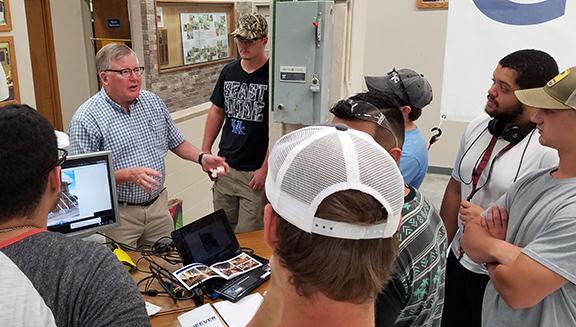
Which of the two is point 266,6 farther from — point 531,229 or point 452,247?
point 531,229

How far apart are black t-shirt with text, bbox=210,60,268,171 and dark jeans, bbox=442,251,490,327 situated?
4.41ft

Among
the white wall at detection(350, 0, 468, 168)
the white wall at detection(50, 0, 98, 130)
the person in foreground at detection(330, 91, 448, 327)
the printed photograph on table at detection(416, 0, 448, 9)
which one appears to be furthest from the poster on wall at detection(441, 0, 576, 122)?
the white wall at detection(50, 0, 98, 130)

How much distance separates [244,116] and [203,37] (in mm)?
2049

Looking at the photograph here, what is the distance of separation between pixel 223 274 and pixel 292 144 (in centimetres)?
120

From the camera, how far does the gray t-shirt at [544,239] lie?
1317mm

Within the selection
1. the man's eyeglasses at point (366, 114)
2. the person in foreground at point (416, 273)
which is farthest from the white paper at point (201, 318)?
the man's eyeglasses at point (366, 114)

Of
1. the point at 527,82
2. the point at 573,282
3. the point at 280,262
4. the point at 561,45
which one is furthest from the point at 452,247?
the point at 280,262

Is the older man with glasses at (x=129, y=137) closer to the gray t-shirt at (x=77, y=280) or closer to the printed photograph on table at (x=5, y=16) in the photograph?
the printed photograph on table at (x=5, y=16)

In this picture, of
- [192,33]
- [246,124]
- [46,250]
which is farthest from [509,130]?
[192,33]

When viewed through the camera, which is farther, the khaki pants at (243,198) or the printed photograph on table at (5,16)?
the khaki pants at (243,198)

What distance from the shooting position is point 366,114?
1.52m

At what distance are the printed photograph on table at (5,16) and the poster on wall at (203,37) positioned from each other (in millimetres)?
1855

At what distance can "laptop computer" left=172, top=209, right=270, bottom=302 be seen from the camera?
1.88 meters

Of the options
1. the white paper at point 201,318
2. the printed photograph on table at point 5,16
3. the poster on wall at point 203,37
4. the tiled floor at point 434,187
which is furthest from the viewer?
the tiled floor at point 434,187
